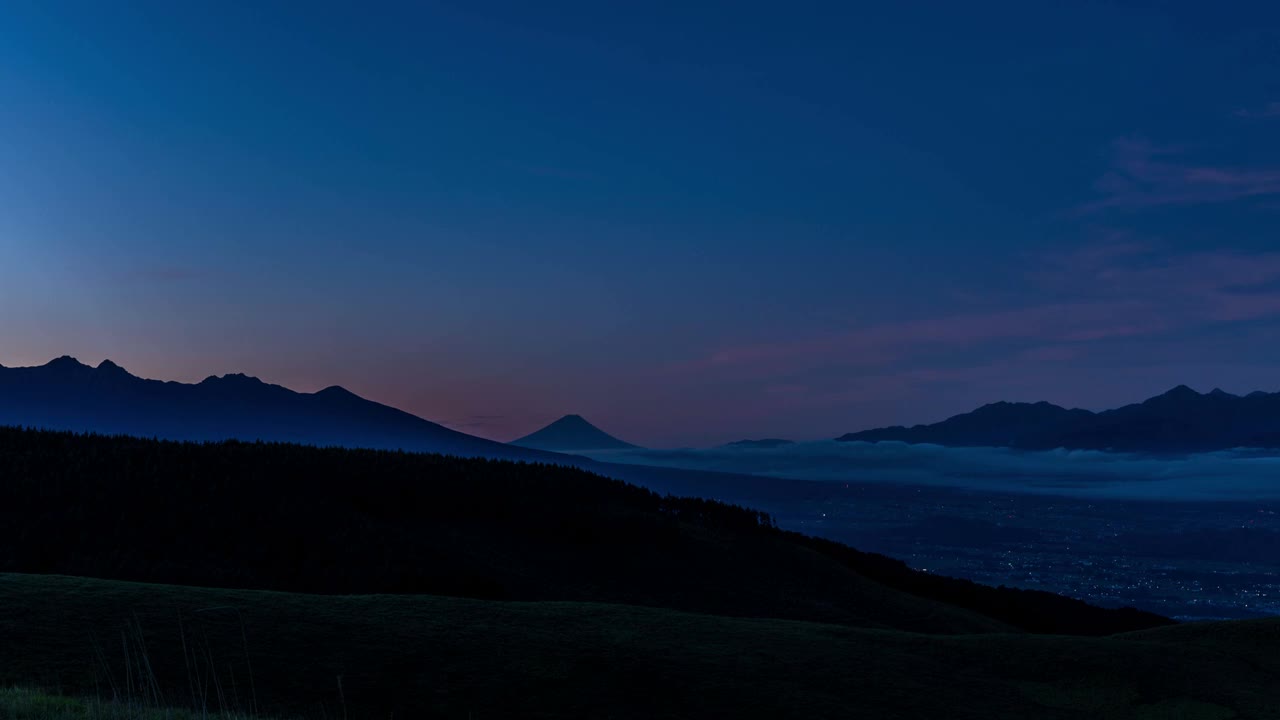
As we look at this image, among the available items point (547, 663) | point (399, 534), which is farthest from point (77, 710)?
point (399, 534)

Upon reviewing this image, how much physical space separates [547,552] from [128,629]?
2750 centimetres

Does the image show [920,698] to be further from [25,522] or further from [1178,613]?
[1178,613]

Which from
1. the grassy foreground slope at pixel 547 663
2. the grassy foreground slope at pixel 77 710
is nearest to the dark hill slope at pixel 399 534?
the grassy foreground slope at pixel 547 663

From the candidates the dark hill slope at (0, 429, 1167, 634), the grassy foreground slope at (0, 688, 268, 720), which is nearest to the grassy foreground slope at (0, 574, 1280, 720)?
the grassy foreground slope at (0, 688, 268, 720)

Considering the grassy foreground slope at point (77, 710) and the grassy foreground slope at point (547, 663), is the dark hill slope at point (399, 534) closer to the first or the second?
the grassy foreground slope at point (547, 663)

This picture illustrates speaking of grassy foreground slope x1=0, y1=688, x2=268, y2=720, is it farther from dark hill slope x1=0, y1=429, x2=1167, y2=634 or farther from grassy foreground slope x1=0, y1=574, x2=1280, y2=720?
dark hill slope x1=0, y1=429, x2=1167, y2=634

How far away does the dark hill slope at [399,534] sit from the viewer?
33.2m

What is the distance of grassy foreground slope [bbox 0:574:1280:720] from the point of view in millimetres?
14602

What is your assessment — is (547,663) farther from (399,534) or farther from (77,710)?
(399,534)

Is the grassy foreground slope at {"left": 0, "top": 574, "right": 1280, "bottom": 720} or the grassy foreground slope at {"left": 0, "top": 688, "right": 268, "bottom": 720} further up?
the grassy foreground slope at {"left": 0, "top": 688, "right": 268, "bottom": 720}

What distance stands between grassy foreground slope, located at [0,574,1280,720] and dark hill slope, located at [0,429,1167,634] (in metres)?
14.1

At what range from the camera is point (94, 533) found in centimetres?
3281

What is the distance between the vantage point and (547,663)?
16156mm

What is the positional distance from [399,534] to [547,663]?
26169 mm
